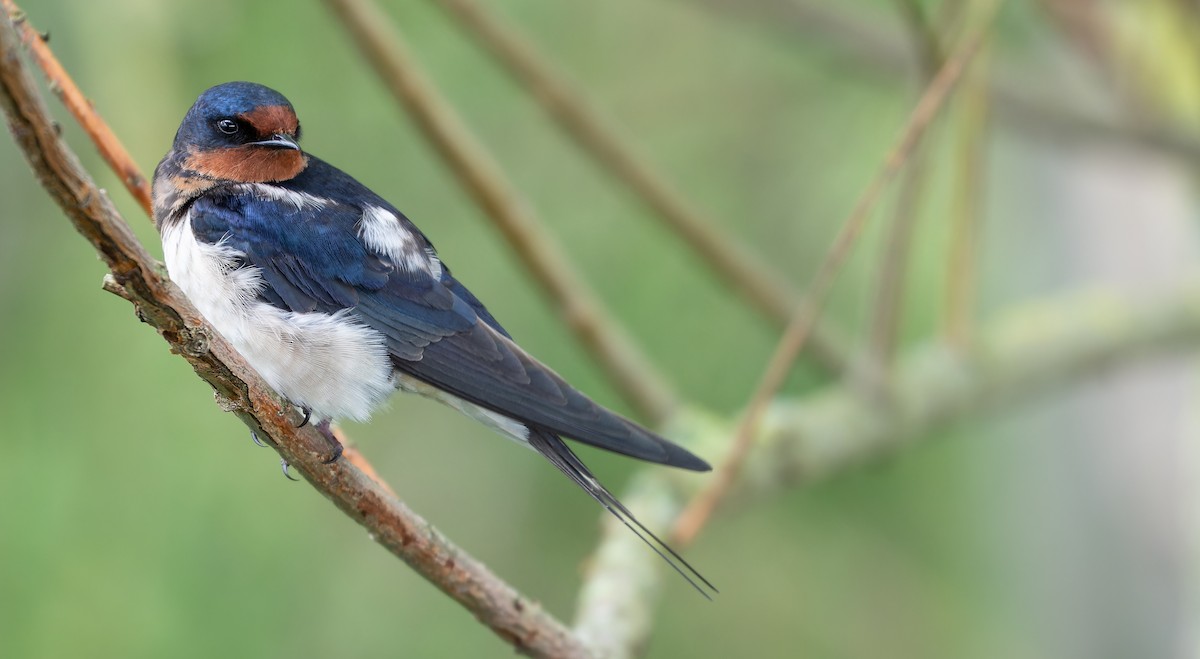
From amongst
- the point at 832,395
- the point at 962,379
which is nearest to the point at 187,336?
the point at 832,395

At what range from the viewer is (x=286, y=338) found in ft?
5.32

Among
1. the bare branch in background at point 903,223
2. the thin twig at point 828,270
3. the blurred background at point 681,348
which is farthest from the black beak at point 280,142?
the bare branch in background at point 903,223

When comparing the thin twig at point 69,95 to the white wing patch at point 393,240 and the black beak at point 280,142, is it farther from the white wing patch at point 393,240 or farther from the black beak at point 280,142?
the white wing patch at point 393,240

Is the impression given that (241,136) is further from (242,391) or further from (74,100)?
(242,391)

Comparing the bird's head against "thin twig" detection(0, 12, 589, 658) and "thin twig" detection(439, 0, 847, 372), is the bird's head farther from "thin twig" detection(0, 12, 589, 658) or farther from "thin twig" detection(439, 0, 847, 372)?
"thin twig" detection(439, 0, 847, 372)

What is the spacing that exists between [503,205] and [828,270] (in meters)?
0.68

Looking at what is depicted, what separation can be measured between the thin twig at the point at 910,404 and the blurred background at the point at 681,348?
4.7 inches

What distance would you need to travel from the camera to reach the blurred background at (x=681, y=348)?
8.39ft

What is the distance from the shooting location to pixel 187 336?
115 cm

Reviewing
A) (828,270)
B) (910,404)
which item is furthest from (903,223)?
(910,404)

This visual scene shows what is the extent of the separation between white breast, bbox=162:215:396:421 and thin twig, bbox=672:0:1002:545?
0.70 metres

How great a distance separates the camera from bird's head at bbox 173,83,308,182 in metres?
1.55

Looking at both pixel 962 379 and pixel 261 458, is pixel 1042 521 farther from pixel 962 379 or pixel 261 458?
pixel 261 458

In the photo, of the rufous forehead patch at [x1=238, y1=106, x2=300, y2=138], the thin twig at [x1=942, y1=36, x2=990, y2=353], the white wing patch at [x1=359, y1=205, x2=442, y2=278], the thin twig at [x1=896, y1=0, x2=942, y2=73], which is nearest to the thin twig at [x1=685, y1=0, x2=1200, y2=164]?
the thin twig at [x1=942, y1=36, x2=990, y2=353]
